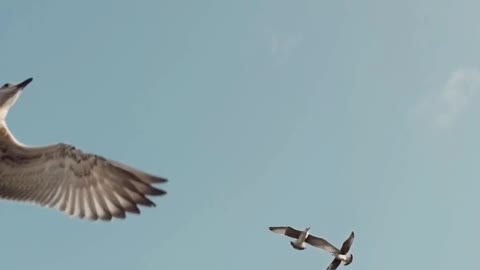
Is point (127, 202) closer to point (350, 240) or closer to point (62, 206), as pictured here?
point (62, 206)

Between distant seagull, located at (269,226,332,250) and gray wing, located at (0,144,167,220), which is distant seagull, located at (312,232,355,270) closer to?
distant seagull, located at (269,226,332,250)

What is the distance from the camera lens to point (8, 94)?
1461 centimetres

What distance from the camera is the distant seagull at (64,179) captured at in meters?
13.6

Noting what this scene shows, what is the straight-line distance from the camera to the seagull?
38.4ft

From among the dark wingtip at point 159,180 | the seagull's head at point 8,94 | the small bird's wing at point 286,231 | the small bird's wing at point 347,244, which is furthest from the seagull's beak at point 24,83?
the small bird's wing at point 347,244

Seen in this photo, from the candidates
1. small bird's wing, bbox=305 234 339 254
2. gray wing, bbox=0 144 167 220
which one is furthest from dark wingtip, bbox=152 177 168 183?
small bird's wing, bbox=305 234 339 254

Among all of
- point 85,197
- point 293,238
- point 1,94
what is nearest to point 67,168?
point 85,197

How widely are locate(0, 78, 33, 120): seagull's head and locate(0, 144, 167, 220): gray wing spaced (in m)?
0.94

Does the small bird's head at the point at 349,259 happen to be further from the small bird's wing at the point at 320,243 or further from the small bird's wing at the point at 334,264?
the small bird's wing at the point at 320,243

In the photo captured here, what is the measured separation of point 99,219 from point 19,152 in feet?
6.08

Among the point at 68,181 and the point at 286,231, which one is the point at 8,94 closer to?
the point at 68,181

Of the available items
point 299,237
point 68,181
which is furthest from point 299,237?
point 68,181

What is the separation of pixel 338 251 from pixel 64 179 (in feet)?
17.0

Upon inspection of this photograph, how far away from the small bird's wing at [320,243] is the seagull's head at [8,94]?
611 cm
